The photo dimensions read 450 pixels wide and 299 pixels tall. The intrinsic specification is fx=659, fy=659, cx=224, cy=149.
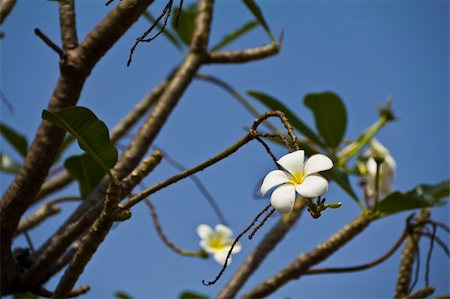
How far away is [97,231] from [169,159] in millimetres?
690

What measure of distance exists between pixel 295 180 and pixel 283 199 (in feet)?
0.12

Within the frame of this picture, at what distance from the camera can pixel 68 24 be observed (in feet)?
2.97

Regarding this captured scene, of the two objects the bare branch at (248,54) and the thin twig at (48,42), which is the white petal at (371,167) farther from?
the thin twig at (48,42)

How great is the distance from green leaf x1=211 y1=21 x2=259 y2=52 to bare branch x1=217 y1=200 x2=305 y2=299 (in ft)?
1.70

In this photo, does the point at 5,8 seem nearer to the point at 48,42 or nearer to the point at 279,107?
the point at 48,42

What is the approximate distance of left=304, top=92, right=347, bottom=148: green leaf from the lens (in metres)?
1.36

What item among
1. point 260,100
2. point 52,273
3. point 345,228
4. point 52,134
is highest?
point 260,100

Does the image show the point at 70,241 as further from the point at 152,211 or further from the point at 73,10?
the point at 73,10

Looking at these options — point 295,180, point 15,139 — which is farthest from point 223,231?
point 295,180

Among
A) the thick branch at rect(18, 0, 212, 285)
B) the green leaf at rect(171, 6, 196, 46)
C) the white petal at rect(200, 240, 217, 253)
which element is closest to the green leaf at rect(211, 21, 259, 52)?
the green leaf at rect(171, 6, 196, 46)

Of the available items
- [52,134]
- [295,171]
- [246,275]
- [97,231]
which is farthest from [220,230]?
[295,171]

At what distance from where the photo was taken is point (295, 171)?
536 mm

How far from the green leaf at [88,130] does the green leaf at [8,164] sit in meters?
0.92

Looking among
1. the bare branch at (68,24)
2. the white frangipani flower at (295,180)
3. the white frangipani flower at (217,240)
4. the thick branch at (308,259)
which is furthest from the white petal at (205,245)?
the white frangipani flower at (295,180)
